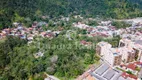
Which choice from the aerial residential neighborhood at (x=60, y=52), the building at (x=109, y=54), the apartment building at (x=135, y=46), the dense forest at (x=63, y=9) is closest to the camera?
the aerial residential neighborhood at (x=60, y=52)

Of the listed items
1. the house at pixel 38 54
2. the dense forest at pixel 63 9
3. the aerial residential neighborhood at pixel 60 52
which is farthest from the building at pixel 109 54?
the dense forest at pixel 63 9

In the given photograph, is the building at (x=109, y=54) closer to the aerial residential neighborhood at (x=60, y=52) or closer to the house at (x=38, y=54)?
the aerial residential neighborhood at (x=60, y=52)

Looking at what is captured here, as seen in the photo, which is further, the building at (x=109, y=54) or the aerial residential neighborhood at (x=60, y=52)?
the building at (x=109, y=54)

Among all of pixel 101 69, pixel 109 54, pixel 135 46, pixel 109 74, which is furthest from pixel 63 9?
pixel 109 74

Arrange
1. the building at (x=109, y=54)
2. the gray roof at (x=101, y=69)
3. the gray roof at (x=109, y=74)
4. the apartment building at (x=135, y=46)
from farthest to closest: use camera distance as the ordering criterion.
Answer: the apartment building at (x=135, y=46) < the building at (x=109, y=54) < the gray roof at (x=101, y=69) < the gray roof at (x=109, y=74)

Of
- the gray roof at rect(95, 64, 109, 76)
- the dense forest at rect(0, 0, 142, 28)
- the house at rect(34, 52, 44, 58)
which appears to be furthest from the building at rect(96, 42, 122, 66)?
the dense forest at rect(0, 0, 142, 28)

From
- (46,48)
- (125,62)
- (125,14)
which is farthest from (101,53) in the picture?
(125,14)

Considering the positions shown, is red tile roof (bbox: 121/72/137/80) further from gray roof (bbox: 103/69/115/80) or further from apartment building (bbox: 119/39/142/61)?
apartment building (bbox: 119/39/142/61)

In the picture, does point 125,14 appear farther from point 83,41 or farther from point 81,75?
point 81,75

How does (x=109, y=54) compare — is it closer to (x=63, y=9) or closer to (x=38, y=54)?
(x=38, y=54)
